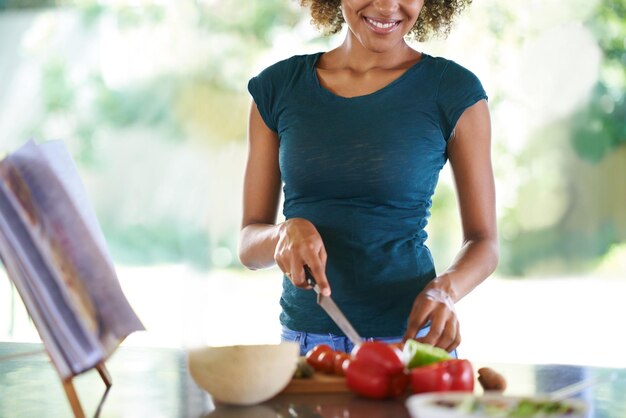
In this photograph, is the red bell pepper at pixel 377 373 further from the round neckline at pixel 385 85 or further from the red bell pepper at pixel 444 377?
the round neckline at pixel 385 85

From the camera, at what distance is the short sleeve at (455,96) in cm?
189

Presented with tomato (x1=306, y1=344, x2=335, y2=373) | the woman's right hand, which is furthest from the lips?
tomato (x1=306, y1=344, x2=335, y2=373)

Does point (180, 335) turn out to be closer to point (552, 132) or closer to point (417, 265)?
point (552, 132)

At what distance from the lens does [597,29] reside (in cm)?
580

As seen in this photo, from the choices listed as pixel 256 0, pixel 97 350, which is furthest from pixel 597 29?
pixel 97 350

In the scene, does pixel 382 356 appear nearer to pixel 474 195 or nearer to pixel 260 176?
pixel 474 195

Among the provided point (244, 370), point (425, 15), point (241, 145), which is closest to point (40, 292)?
point (244, 370)

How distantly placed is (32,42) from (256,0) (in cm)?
172

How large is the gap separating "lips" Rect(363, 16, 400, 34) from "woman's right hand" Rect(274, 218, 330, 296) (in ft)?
1.49

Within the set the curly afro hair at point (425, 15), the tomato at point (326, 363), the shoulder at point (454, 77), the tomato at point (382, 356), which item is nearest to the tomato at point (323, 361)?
the tomato at point (326, 363)

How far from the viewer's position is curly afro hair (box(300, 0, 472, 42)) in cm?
221

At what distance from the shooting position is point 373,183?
1854 millimetres

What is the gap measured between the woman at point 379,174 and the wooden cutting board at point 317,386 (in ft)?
1.17

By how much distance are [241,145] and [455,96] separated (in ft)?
15.1
